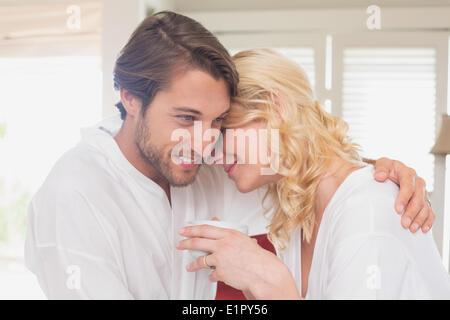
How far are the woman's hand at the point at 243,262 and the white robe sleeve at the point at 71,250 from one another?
124 mm

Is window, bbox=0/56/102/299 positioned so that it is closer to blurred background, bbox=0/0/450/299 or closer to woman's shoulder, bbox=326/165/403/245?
blurred background, bbox=0/0/450/299

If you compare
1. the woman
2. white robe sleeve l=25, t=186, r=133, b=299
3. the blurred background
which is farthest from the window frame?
white robe sleeve l=25, t=186, r=133, b=299

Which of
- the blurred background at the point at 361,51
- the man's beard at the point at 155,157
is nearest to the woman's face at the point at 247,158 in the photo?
the man's beard at the point at 155,157

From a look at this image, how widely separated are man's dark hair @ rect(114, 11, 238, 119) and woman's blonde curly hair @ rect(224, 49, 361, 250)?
52mm

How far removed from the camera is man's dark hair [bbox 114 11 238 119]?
0.75 m

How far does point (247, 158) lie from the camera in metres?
0.88

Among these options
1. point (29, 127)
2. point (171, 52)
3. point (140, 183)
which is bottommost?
point (140, 183)

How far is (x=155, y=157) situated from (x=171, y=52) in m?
0.19

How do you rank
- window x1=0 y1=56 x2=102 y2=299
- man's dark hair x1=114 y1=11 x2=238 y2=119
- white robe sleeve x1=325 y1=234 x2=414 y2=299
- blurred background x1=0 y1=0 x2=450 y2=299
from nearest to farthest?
white robe sleeve x1=325 y1=234 x2=414 y2=299 < man's dark hair x1=114 y1=11 x2=238 y2=119 < window x1=0 y1=56 x2=102 y2=299 < blurred background x1=0 y1=0 x2=450 y2=299

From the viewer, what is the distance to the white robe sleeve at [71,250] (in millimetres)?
659

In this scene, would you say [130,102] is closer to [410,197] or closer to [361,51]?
[410,197]

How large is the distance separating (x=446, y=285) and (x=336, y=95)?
178 centimetres

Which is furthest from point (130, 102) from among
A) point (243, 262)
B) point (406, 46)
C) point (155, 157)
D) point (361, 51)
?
point (406, 46)
